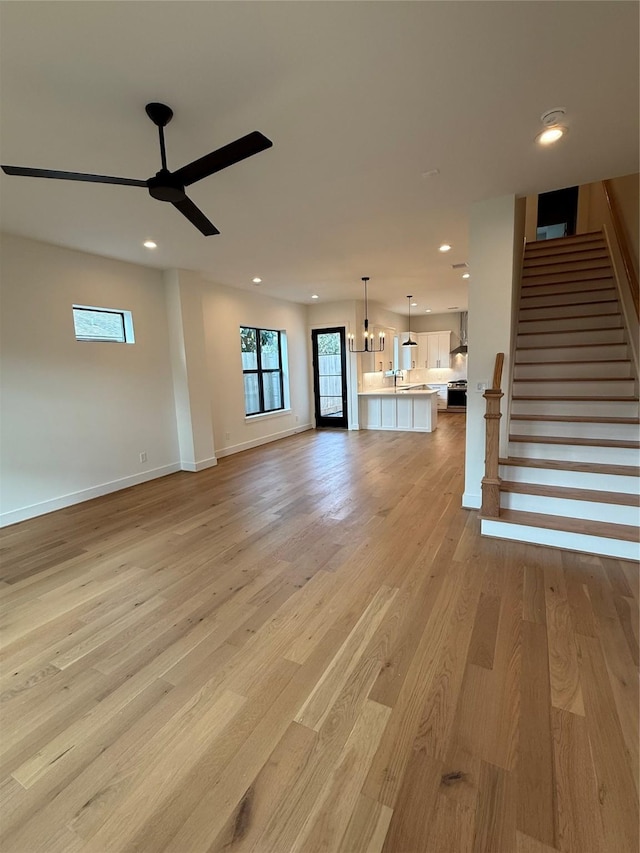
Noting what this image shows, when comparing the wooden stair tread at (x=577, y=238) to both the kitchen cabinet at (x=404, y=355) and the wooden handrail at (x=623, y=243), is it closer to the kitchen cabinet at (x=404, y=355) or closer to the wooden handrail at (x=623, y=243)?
the wooden handrail at (x=623, y=243)

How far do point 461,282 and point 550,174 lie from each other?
3881 millimetres

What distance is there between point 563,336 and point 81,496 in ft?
19.5

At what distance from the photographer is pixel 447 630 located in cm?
201

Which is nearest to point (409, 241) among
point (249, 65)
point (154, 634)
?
point (249, 65)

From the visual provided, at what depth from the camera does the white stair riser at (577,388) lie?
365 cm

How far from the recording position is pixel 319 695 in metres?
1.65

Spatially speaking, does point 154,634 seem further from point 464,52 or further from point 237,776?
point 464,52

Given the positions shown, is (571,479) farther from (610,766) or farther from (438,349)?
(438,349)

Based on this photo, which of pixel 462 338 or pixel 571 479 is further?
pixel 462 338

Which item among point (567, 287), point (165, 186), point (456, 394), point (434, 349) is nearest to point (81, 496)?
point (165, 186)

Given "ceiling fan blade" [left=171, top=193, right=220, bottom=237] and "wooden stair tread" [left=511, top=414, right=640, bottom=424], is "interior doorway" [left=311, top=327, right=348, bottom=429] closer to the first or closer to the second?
"wooden stair tread" [left=511, top=414, right=640, bottom=424]

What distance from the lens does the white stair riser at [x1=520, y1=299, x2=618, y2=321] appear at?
4.39 metres

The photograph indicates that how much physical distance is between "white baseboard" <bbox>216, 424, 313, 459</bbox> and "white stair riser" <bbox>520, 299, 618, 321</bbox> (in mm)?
4734

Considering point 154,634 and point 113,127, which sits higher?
point 113,127
